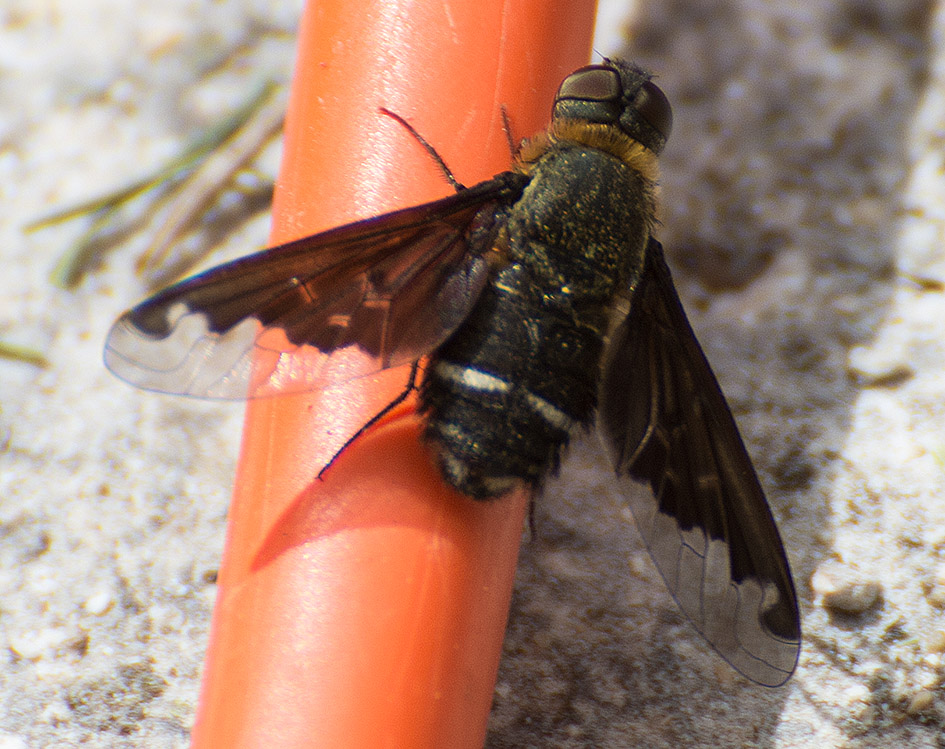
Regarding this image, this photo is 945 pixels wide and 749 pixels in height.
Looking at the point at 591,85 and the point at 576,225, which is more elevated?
the point at 591,85

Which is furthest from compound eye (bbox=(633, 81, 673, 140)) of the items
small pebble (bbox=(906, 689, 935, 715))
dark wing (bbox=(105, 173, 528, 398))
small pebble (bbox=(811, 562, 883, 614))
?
small pebble (bbox=(906, 689, 935, 715))

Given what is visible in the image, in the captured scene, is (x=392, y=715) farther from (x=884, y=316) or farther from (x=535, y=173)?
(x=884, y=316)

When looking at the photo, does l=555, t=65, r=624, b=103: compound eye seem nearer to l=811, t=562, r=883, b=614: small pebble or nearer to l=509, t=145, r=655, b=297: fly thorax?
l=509, t=145, r=655, b=297: fly thorax

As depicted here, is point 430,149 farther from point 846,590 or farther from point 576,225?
point 846,590

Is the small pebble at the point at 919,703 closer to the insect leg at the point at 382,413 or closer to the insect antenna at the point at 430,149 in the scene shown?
the insect leg at the point at 382,413

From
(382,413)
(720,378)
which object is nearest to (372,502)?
(382,413)
